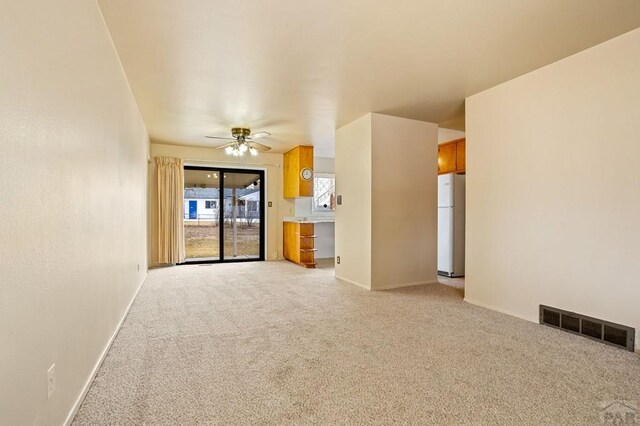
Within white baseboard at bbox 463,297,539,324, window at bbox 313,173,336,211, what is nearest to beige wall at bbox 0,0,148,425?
white baseboard at bbox 463,297,539,324

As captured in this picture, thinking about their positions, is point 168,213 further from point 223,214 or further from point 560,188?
point 560,188

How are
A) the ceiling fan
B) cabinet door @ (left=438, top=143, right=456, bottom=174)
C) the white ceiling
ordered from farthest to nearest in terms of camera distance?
1. cabinet door @ (left=438, top=143, right=456, bottom=174)
2. the ceiling fan
3. the white ceiling

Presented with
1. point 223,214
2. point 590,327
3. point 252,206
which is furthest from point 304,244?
point 590,327

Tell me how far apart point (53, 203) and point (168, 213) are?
206 inches

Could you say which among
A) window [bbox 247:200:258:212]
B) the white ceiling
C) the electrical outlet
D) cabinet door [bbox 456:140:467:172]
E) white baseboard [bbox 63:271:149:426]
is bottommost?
white baseboard [bbox 63:271:149:426]

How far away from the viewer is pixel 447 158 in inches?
243

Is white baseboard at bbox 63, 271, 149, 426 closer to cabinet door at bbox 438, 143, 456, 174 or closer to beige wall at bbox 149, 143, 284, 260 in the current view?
beige wall at bbox 149, 143, 284, 260

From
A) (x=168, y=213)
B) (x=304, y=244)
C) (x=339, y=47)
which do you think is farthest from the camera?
(x=304, y=244)

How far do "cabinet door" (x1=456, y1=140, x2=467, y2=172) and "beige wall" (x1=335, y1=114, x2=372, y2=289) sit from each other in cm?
220

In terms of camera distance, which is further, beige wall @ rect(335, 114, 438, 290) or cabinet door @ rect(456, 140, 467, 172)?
cabinet door @ rect(456, 140, 467, 172)

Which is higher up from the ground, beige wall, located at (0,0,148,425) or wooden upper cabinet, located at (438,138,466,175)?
wooden upper cabinet, located at (438,138,466,175)

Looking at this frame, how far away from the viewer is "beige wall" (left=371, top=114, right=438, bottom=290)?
4.54m

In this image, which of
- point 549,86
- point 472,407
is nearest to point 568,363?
point 472,407

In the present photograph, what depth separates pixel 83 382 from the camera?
1879 mm
